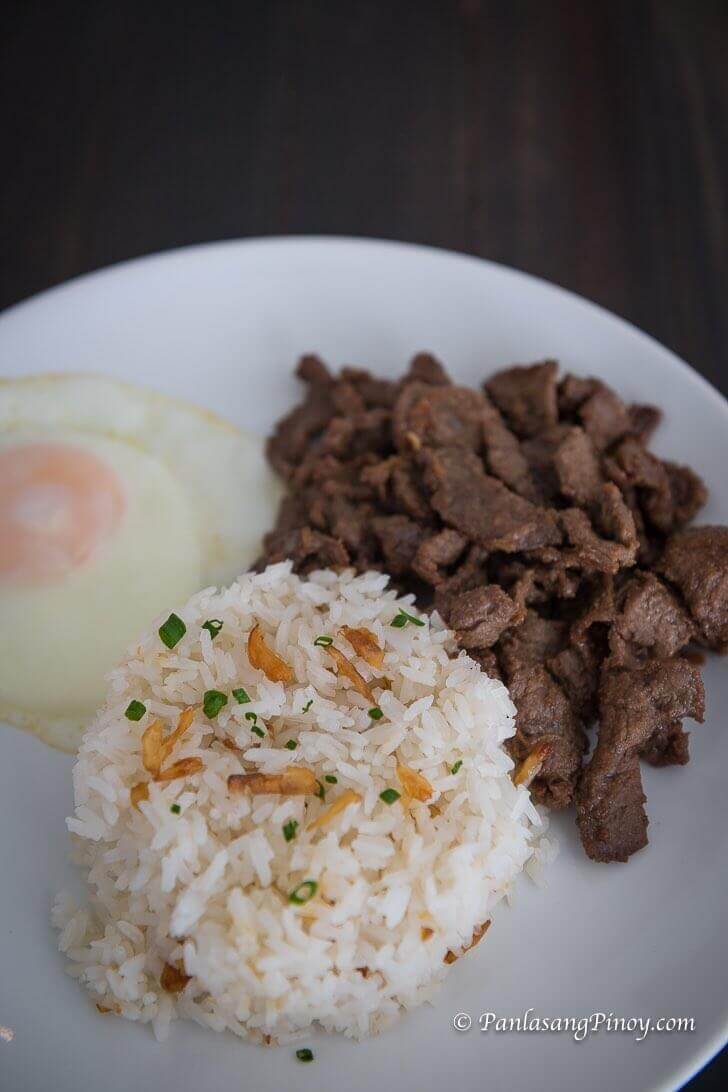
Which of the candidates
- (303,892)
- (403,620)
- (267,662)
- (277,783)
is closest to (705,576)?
(403,620)

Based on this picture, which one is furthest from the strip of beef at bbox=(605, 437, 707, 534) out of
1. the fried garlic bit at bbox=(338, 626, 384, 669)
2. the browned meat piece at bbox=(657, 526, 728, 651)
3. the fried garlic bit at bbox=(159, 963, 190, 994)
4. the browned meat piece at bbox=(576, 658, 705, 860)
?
the fried garlic bit at bbox=(159, 963, 190, 994)

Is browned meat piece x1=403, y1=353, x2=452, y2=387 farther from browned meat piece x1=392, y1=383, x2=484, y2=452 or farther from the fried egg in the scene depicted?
the fried egg

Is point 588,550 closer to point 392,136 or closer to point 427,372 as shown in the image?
point 427,372

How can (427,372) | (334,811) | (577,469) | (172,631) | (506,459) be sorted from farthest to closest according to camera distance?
(427,372) < (506,459) < (577,469) < (172,631) < (334,811)

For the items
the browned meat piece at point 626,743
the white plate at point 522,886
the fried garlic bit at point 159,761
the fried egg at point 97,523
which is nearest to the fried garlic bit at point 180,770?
the fried garlic bit at point 159,761

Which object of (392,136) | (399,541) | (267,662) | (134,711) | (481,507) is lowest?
(134,711)

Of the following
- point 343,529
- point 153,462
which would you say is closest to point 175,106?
point 153,462

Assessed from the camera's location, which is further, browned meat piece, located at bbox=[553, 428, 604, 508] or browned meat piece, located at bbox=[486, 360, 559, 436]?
browned meat piece, located at bbox=[486, 360, 559, 436]
